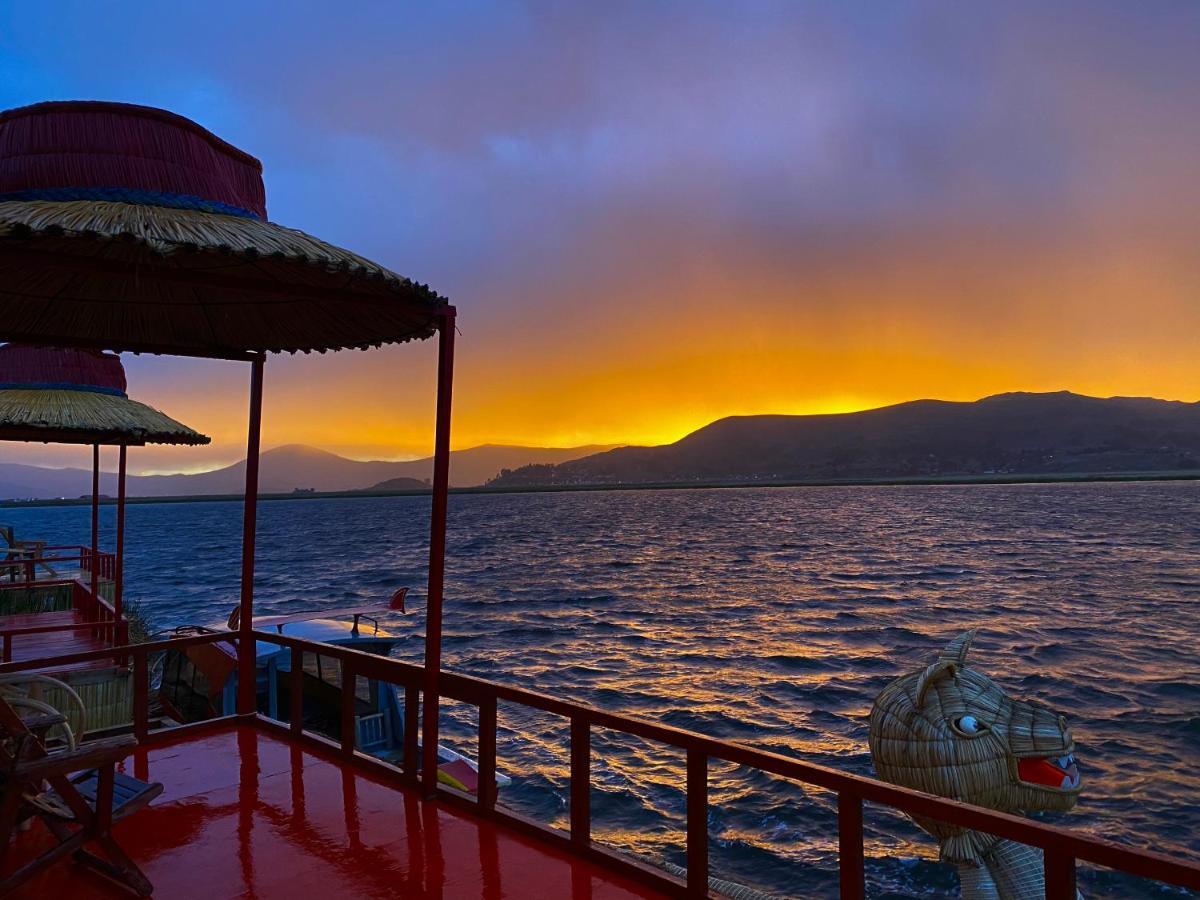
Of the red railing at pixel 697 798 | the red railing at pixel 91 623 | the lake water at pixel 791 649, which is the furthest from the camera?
the lake water at pixel 791 649

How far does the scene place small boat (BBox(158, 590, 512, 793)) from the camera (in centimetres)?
1252

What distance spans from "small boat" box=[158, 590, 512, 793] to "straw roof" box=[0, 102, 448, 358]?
8336mm

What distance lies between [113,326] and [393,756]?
875 centimetres

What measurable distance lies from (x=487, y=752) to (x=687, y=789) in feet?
6.13

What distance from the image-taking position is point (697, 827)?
419cm

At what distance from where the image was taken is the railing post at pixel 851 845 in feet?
11.5

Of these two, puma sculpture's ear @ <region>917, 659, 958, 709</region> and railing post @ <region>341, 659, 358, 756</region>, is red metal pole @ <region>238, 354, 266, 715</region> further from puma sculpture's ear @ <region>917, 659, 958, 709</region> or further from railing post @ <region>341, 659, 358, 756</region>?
puma sculpture's ear @ <region>917, 659, 958, 709</region>

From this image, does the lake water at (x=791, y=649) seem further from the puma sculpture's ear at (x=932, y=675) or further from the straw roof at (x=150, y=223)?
the straw roof at (x=150, y=223)

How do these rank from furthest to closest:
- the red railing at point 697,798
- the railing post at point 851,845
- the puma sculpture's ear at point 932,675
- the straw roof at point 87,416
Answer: the straw roof at point 87,416 < the puma sculpture's ear at point 932,675 < the railing post at point 851,845 < the red railing at point 697,798

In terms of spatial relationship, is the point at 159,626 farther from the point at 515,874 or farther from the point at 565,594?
the point at 515,874

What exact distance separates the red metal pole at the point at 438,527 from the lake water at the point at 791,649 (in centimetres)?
766

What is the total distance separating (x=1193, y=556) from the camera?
164 feet

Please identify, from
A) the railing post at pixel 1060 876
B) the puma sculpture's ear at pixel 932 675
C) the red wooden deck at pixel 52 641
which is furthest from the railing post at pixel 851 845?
the red wooden deck at pixel 52 641

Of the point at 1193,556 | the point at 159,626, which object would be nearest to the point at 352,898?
the point at 159,626
